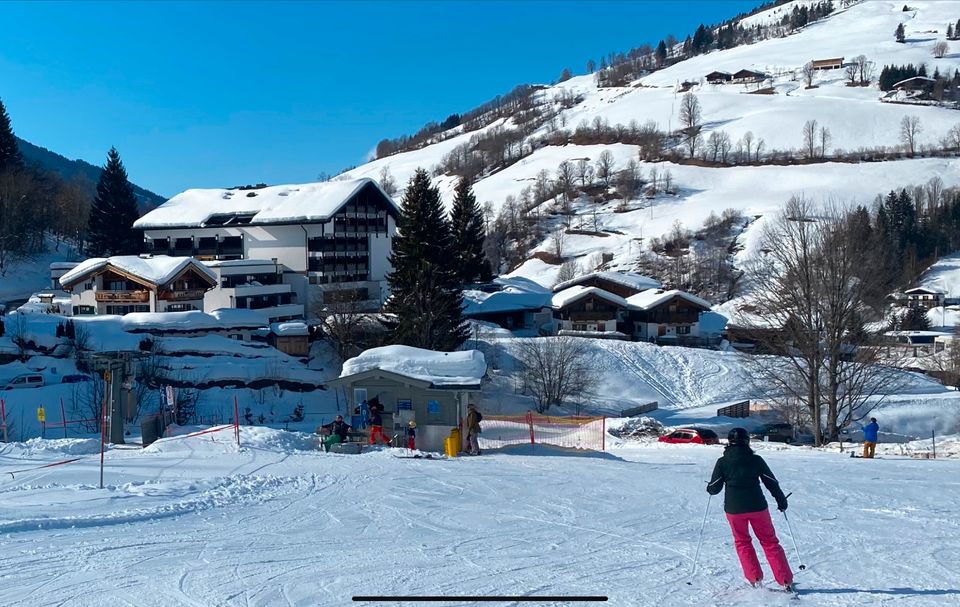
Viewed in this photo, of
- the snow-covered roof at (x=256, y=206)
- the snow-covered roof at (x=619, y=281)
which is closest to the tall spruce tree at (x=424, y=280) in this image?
the snow-covered roof at (x=256, y=206)

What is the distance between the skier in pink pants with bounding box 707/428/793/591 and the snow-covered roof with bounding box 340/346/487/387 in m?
13.3

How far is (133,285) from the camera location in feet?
148

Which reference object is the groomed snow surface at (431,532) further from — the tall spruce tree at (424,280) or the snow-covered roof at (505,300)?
the snow-covered roof at (505,300)

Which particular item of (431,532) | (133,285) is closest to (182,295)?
(133,285)

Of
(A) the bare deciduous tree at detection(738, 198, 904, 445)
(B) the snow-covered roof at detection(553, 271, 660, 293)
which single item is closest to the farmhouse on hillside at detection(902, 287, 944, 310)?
(B) the snow-covered roof at detection(553, 271, 660, 293)

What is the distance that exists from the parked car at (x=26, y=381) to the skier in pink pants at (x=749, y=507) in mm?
30315

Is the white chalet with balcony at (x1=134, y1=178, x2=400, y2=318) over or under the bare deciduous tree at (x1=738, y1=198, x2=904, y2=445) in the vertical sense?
over

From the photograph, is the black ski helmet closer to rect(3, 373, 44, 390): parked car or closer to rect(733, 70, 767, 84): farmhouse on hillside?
rect(3, 373, 44, 390): parked car

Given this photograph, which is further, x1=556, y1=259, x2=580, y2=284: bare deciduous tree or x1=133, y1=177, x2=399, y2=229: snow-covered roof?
x1=556, y1=259, x2=580, y2=284: bare deciduous tree

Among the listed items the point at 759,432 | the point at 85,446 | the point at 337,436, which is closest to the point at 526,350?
the point at 759,432

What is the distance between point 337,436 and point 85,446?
563cm

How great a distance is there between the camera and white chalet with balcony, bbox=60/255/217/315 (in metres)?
44.4

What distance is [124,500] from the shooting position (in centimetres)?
1163

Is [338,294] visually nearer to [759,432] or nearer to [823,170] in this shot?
Result: [759,432]
